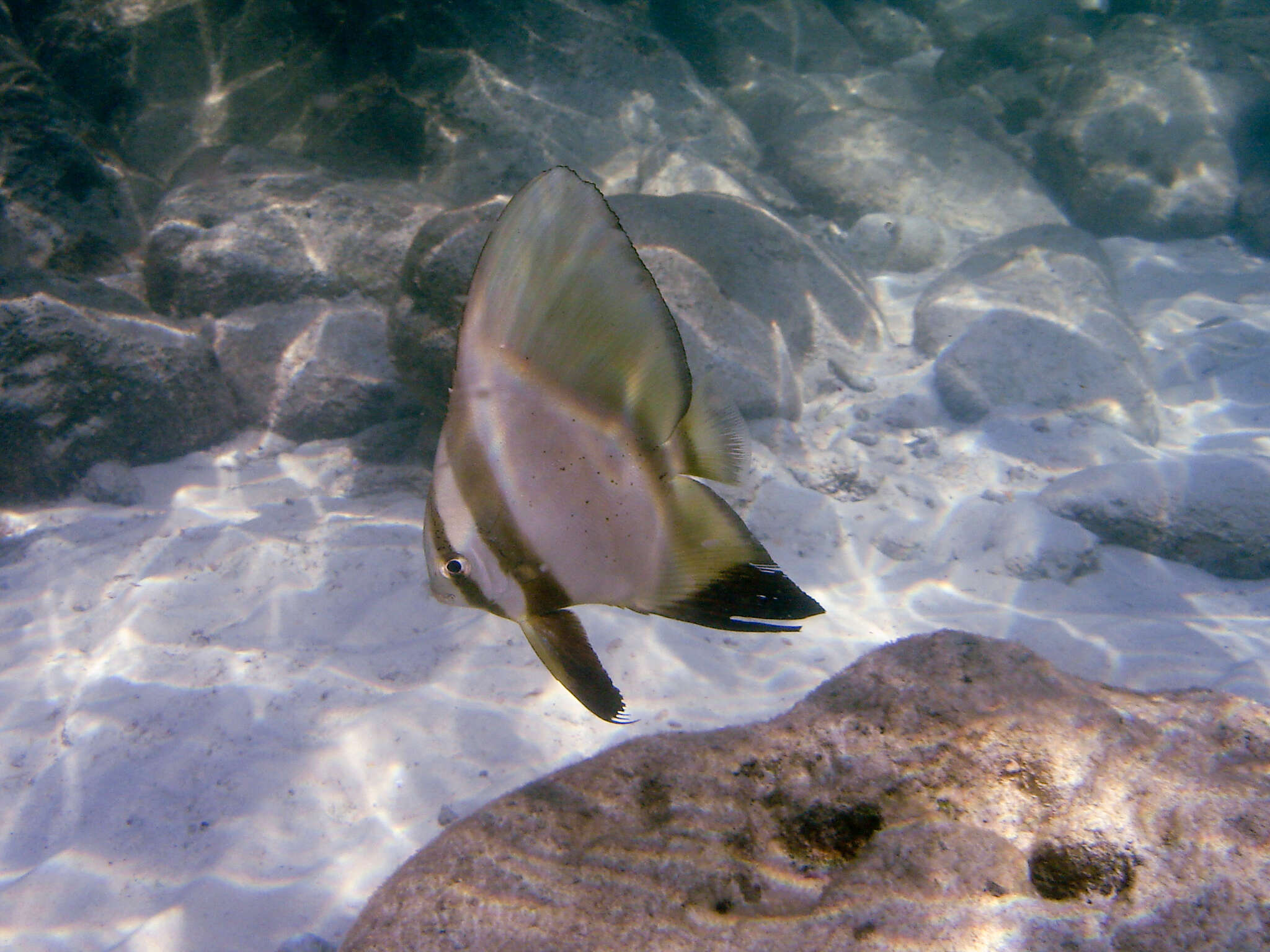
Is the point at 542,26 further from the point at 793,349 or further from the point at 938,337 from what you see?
the point at 938,337

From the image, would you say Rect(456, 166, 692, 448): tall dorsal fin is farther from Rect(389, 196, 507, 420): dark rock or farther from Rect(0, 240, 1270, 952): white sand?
Rect(389, 196, 507, 420): dark rock

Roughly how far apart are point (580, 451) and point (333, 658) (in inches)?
109

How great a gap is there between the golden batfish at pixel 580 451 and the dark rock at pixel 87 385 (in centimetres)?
465

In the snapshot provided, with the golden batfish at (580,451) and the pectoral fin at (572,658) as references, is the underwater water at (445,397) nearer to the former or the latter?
the pectoral fin at (572,658)

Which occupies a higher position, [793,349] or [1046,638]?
[793,349]

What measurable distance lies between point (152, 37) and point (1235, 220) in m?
13.0

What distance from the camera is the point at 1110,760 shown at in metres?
1.48

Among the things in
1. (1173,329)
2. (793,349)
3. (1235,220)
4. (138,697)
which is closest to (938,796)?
(138,697)

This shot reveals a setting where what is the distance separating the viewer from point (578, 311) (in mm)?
767

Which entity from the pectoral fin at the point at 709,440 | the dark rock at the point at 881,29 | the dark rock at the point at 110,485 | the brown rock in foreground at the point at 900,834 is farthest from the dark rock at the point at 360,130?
the dark rock at the point at 881,29

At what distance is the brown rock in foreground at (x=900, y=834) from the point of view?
1.19 meters

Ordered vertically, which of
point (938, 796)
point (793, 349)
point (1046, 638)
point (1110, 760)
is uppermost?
point (1110, 760)

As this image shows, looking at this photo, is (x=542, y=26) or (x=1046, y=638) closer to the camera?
(x=1046, y=638)

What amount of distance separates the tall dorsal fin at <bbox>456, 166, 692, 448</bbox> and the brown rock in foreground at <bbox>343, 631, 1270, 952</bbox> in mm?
1138
